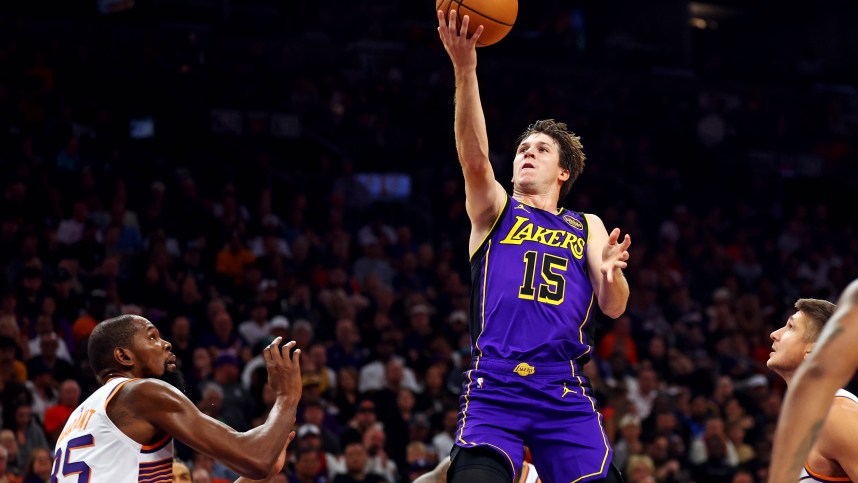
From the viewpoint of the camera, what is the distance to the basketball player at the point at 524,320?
450 cm

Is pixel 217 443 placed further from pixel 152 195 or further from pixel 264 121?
pixel 264 121

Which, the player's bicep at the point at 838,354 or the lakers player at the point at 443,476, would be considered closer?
the player's bicep at the point at 838,354

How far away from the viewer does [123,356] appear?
4.44 m

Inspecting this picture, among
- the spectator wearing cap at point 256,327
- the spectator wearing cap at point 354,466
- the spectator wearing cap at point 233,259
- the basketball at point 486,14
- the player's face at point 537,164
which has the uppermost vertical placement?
the basketball at point 486,14

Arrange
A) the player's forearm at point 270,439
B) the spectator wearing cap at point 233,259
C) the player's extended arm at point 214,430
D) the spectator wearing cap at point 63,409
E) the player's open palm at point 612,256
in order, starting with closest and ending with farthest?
the player's extended arm at point 214,430 < the player's forearm at point 270,439 < the player's open palm at point 612,256 < the spectator wearing cap at point 63,409 < the spectator wearing cap at point 233,259

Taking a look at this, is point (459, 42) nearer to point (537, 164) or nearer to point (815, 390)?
point (537, 164)

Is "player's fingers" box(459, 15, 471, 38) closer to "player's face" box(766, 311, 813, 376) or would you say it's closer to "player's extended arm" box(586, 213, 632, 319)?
"player's extended arm" box(586, 213, 632, 319)

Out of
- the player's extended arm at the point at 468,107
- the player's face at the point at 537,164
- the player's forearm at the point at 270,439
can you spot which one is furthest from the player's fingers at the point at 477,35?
the player's forearm at the point at 270,439

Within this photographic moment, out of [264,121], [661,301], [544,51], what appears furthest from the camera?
[544,51]

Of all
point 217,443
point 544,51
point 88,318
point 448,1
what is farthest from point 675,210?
point 217,443

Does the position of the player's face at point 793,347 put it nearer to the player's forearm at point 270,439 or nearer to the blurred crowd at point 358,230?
the player's forearm at point 270,439

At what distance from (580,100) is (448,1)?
1539cm

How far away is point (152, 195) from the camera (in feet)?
39.8

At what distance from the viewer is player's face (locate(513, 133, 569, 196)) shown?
16.7 feet
